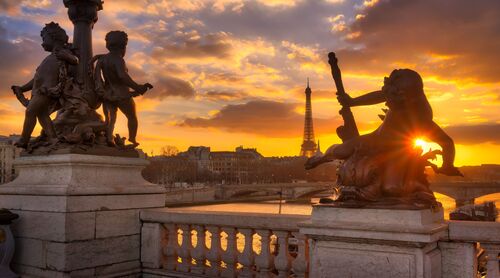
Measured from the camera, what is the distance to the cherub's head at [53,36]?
812 cm

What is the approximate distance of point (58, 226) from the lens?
22.8 ft

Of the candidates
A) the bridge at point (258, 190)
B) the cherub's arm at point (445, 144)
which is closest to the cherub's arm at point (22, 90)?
the cherub's arm at point (445, 144)

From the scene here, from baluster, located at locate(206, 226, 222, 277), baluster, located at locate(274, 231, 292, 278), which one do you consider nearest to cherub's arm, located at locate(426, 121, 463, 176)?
baluster, located at locate(274, 231, 292, 278)

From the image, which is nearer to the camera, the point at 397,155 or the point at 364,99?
the point at 397,155

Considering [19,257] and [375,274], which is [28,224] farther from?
[375,274]

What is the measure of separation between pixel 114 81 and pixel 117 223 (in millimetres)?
2151

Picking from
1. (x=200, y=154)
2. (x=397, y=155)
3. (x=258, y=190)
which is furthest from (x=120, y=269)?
Result: (x=200, y=154)

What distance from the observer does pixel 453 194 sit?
7219cm

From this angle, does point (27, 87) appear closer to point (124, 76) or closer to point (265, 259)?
point (124, 76)

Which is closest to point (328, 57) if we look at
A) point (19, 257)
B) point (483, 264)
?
point (483, 264)

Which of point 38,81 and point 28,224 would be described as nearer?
point 28,224

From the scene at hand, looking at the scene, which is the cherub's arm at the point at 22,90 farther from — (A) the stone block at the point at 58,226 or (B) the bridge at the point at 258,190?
(B) the bridge at the point at 258,190

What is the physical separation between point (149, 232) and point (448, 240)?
4.38 metres

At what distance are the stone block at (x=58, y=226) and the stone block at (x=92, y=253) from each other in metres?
0.11
